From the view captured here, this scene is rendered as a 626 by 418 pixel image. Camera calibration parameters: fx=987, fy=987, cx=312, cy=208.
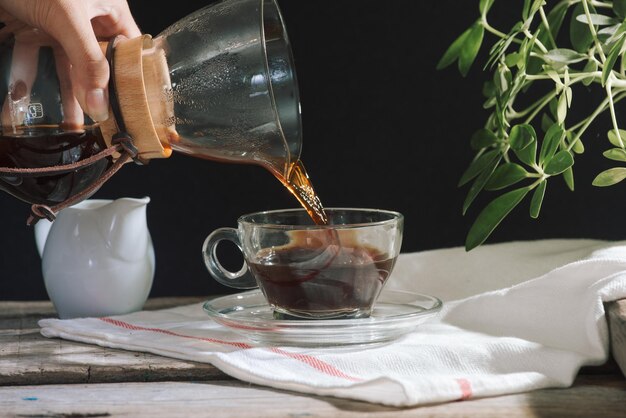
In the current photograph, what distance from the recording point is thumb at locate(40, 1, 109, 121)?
95 centimetres

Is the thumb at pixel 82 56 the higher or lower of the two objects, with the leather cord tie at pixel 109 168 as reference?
higher

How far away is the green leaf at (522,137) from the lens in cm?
115

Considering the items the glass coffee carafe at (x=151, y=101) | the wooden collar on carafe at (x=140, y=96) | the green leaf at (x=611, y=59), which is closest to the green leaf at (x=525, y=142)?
the green leaf at (x=611, y=59)

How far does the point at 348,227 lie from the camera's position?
107cm

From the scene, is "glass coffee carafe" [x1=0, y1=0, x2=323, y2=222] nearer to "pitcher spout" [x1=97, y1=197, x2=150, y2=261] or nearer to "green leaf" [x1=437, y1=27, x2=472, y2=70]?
"pitcher spout" [x1=97, y1=197, x2=150, y2=261]

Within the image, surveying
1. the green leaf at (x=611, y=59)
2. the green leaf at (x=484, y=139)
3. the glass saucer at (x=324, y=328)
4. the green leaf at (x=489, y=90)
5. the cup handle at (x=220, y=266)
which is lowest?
the glass saucer at (x=324, y=328)

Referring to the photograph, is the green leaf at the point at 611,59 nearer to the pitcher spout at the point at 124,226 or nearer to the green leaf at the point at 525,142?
the green leaf at the point at 525,142

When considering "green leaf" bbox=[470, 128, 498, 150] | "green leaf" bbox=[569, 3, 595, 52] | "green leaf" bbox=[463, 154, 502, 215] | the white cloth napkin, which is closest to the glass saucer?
the white cloth napkin

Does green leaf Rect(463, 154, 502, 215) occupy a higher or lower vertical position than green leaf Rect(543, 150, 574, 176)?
lower

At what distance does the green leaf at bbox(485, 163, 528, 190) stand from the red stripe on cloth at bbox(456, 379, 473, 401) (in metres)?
0.33

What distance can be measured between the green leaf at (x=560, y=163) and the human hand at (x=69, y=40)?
50 centimetres

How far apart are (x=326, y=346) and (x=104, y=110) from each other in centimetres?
34

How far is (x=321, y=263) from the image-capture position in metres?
1.06

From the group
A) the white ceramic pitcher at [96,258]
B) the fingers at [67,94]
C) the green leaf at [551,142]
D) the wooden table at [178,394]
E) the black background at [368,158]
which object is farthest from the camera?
the black background at [368,158]
